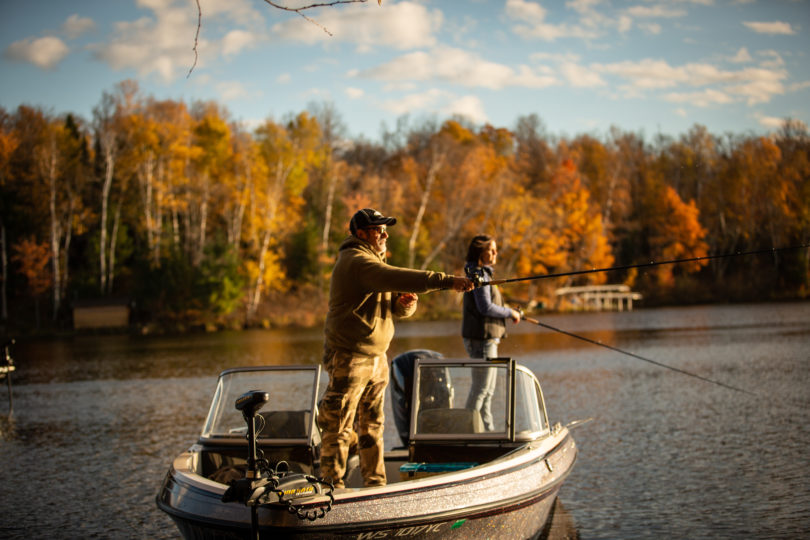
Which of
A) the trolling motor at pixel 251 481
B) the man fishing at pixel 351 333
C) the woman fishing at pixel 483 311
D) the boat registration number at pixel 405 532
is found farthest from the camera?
the woman fishing at pixel 483 311

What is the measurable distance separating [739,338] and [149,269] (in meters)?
31.4

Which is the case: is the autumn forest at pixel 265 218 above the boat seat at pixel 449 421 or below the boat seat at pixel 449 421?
above

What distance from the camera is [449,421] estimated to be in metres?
6.69

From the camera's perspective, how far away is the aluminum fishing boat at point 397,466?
4809 mm

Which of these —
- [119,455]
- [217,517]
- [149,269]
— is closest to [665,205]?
[149,269]

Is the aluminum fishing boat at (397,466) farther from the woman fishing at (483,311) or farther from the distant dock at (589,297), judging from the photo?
the distant dock at (589,297)

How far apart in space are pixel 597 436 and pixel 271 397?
583 cm

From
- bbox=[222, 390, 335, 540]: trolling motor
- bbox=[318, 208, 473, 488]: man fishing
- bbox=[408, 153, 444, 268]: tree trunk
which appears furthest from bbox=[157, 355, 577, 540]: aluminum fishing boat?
bbox=[408, 153, 444, 268]: tree trunk

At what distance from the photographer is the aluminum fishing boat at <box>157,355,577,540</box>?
4809 millimetres

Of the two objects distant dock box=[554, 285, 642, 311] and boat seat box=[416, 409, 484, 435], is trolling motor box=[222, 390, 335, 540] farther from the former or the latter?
distant dock box=[554, 285, 642, 311]

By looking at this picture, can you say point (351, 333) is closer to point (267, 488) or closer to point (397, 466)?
point (267, 488)

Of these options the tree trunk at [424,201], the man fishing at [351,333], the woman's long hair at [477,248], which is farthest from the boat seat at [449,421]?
the tree trunk at [424,201]

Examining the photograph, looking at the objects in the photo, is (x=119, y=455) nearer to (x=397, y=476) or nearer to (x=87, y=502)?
(x=87, y=502)

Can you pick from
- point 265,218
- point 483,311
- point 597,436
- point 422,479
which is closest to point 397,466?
point 483,311
